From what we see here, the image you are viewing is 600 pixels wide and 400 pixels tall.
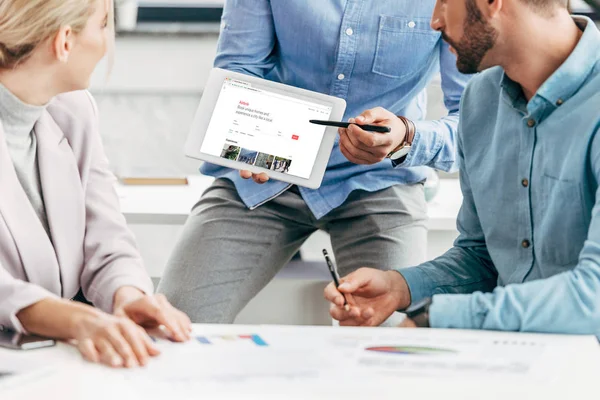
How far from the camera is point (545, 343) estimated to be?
3.54 feet

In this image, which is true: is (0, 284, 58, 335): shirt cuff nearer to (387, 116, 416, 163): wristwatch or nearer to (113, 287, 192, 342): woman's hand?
(113, 287, 192, 342): woman's hand

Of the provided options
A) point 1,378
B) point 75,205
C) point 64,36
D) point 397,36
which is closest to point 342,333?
point 1,378

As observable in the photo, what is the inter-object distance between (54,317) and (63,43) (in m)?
0.47

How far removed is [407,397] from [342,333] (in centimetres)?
22

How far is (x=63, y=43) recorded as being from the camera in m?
1.39

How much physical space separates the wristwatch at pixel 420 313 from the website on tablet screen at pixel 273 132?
541 millimetres

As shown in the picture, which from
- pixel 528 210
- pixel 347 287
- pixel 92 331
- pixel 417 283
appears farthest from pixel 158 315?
pixel 528 210

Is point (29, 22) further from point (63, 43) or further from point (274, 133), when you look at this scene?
point (274, 133)

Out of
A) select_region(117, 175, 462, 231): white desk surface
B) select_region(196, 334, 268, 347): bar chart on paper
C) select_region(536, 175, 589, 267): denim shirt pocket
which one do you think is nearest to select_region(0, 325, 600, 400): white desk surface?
select_region(196, 334, 268, 347): bar chart on paper

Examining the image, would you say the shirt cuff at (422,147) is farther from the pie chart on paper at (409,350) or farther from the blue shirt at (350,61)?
the pie chart on paper at (409,350)

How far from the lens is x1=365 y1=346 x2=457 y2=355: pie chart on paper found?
3.43 feet

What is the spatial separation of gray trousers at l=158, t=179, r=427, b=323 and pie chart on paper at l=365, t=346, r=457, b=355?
26.9 inches

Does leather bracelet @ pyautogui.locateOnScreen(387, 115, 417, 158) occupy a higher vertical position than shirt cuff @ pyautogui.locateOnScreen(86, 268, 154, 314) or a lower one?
higher

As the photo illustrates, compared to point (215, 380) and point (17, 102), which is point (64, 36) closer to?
point (17, 102)
